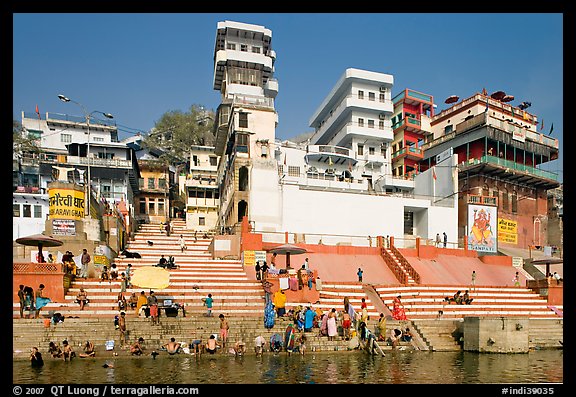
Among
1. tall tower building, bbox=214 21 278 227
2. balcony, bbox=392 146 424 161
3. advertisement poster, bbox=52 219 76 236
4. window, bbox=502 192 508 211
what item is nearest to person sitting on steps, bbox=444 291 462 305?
tall tower building, bbox=214 21 278 227

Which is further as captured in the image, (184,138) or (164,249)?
(184,138)

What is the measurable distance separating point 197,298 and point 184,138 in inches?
2077

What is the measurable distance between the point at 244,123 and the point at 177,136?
1343 inches

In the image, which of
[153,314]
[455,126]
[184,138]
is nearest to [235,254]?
[153,314]

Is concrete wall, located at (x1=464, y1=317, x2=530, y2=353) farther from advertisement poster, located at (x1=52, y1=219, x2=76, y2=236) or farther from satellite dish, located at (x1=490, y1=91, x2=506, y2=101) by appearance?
satellite dish, located at (x1=490, y1=91, x2=506, y2=101)

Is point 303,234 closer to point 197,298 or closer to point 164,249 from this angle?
point 164,249

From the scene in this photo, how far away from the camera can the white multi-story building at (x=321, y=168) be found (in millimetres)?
38875

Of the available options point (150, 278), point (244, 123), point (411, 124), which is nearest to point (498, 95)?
point (411, 124)

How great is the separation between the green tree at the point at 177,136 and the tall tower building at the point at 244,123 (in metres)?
13.2

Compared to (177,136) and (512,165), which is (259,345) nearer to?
(512,165)

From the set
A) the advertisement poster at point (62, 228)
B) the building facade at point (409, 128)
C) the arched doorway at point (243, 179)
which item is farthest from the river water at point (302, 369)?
the building facade at point (409, 128)

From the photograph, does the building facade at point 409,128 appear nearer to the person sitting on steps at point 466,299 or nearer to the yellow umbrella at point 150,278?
the person sitting on steps at point 466,299

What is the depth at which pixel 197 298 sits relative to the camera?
23.2 metres

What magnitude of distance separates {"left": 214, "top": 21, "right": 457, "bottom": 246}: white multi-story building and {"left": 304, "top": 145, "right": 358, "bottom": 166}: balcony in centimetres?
11
